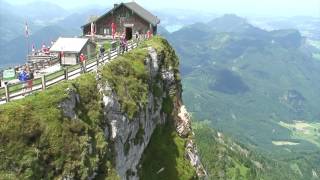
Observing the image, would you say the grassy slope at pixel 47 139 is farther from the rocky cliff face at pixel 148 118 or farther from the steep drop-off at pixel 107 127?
the rocky cliff face at pixel 148 118

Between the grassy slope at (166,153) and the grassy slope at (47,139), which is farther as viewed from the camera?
the grassy slope at (166,153)

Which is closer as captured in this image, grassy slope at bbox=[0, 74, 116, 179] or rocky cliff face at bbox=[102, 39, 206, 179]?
grassy slope at bbox=[0, 74, 116, 179]

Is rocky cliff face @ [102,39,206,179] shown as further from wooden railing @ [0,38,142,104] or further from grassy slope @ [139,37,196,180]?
wooden railing @ [0,38,142,104]

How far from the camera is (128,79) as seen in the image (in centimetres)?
6056

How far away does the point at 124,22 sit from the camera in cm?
10794

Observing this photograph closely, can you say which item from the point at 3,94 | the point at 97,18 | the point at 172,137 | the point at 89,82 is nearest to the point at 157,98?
the point at 172,137

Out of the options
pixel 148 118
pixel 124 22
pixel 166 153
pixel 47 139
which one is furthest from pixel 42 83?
pixel 124 22

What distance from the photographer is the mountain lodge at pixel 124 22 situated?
106500mm

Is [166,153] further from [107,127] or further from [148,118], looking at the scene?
[107,127]

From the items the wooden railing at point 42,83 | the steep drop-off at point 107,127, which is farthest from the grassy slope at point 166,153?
the wooden railing at point 42,83

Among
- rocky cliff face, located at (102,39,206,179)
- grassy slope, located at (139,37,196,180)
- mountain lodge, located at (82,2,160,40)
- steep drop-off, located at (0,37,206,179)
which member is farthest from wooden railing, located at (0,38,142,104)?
mountain lodge, located at (82,2,160,40)

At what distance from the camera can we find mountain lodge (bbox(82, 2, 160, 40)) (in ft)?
349

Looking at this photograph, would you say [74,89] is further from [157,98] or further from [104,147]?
[157,98]

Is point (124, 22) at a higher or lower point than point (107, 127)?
higher
